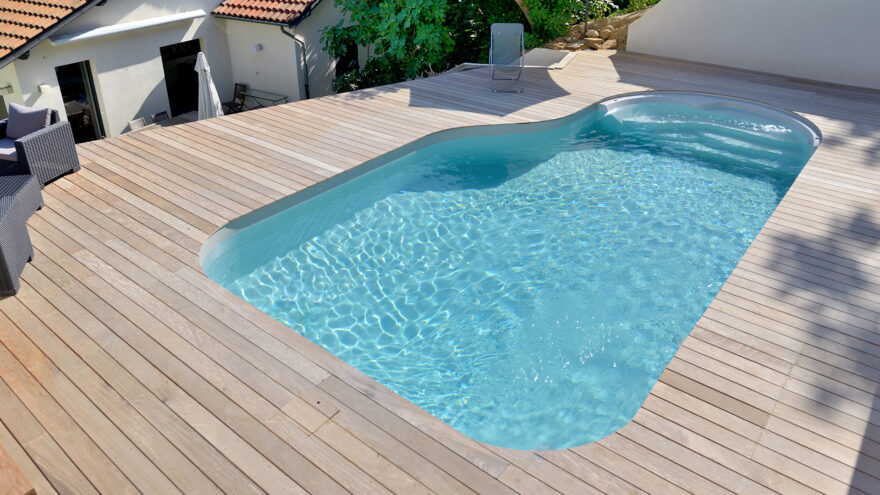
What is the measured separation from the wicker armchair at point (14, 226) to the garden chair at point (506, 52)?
18.0 ft

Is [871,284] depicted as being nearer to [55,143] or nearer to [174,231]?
[174,231]

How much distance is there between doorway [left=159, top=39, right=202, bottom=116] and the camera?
1155 cm

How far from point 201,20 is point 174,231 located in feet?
26.8

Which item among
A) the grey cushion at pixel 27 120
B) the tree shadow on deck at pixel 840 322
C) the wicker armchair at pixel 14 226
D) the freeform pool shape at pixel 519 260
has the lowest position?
the freeform pool shape at pixel 519 260

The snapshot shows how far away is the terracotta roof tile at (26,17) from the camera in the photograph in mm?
8852

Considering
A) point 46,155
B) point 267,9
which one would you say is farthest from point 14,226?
point 267,9

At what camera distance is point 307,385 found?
3379 millimetres

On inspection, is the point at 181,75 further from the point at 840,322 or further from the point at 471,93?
the point at 840,322

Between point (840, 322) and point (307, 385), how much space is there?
3165mm

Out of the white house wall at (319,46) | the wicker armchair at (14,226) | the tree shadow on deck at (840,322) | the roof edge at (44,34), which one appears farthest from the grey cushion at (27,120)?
the white house wall at (319,46)

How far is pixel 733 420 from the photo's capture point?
3146 millimetres

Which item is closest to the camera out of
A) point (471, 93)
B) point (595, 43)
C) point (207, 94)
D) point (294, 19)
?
point (471, 93)

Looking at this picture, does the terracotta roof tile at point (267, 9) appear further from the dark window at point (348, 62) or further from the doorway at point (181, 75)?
the dark window at point (348, 62)

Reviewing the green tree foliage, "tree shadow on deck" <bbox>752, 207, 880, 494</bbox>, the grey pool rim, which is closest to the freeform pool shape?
the grey pool rim
